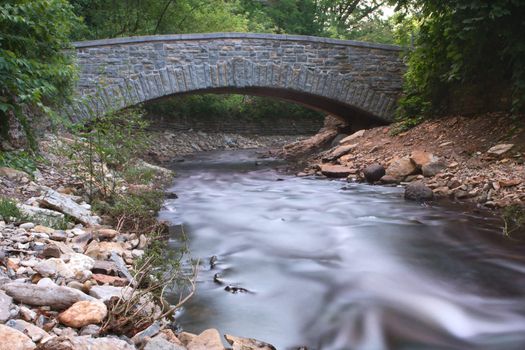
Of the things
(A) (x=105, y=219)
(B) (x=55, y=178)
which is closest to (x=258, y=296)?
(A) (x=105, y=219)

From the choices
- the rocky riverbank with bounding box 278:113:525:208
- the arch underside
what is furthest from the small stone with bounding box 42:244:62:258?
the arch underside

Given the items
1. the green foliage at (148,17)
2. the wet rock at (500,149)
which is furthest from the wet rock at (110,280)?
the green foliage at (148,17)

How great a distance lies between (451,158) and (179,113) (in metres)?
12.5

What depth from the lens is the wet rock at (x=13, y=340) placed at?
5.56 feet

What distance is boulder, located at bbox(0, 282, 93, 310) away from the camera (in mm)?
2170

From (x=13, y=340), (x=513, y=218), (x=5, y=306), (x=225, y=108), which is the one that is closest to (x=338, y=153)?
(x=513, y=218)

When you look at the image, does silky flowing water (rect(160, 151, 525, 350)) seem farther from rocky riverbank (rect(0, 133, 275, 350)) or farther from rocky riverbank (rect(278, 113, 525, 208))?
rocky riverbank (rect(278, 113, 525, 208))

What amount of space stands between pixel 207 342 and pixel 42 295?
0.75 meters

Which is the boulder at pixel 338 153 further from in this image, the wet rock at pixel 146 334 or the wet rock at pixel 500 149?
the wet rock at pixel 146 334

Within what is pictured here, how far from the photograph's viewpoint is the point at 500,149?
6.11 meters

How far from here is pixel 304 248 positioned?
13.4 feet

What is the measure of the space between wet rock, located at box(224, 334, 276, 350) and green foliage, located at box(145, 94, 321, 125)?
49.1 ft

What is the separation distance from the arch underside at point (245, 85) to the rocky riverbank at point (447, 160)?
1.62m

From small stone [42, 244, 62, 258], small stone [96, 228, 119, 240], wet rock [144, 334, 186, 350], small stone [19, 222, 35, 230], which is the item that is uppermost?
wet rock [144, 334, 186, 350]
